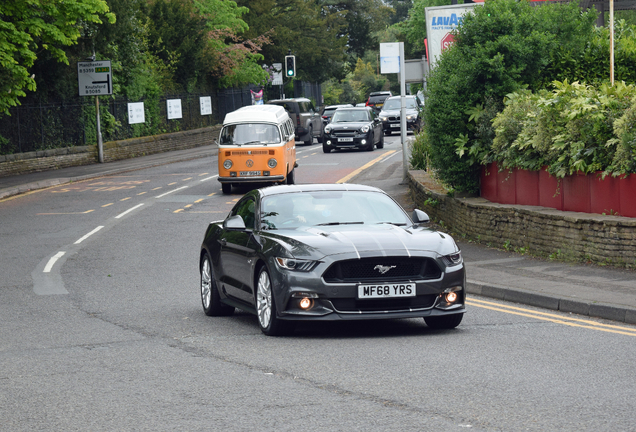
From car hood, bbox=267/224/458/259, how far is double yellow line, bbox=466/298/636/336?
1.61 metres

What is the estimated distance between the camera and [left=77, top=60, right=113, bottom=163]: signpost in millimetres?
38406

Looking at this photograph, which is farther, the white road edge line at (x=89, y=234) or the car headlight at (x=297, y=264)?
the white road edge line at (x=89, y=234)

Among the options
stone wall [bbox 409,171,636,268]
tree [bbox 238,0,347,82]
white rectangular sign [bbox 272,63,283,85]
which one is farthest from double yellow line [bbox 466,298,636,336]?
tree [bbox 238,0,347,82]

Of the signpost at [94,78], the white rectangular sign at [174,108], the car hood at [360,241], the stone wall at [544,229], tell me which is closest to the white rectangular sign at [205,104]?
the white rectangular sign at [174,108]

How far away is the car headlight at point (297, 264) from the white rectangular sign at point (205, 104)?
149 feet

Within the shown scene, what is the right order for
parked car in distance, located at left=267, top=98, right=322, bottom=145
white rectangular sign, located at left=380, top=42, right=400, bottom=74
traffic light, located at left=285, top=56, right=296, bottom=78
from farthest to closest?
1. traffic light, located at left=285, top=56, right=296, bottom=78
2. parked car in distance, located at left=267, top=98, right=322, bottom=145
3. white rectangular sign, located at left=380, top=42, right=400, bottom=74

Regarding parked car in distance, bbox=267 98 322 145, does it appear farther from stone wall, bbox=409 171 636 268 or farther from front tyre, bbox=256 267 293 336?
front tyre, bbox=256 267 293 336

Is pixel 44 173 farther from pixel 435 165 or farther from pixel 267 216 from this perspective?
pixel 267 216

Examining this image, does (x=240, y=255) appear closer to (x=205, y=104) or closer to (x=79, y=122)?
(x=79, y=122)

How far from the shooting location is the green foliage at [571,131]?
13.1 m

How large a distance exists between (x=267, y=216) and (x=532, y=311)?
3.15 meters

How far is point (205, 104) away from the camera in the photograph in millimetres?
54156

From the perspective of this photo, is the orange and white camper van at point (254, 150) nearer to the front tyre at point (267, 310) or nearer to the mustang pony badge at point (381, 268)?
the front tyre at point (267, 310)

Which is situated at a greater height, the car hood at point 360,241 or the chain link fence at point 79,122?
the chain link fence at point 79,122
